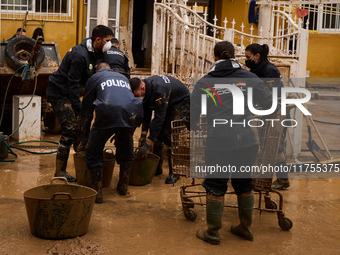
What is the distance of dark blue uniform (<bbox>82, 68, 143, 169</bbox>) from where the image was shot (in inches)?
220

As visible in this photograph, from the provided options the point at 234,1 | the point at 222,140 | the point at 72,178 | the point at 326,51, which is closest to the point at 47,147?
the point at 72,178

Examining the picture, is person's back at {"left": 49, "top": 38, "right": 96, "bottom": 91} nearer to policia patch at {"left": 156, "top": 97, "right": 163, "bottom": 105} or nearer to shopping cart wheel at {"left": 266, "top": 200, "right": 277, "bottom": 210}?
policia patch at {"left": 156, "top": 97, "right": 163, "bottom": 105}

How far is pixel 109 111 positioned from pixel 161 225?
1538 mm

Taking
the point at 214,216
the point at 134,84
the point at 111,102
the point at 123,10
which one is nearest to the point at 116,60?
the point at 134,84

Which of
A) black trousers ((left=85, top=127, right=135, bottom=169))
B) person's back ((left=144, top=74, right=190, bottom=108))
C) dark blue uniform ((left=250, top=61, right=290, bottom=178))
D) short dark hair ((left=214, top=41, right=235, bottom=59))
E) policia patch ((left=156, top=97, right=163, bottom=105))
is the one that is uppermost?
short dark hair ((left=214, top=41, right=235, bottom=59))

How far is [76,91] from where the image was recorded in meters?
6.61

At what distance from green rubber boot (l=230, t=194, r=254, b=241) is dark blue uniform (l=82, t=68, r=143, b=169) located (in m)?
1.77

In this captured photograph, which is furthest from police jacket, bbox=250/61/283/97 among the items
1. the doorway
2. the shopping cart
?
the doorway

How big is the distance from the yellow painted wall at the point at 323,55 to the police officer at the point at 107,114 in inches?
594

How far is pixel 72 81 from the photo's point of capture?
6484 mm

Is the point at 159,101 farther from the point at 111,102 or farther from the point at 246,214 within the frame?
the point at 246,214

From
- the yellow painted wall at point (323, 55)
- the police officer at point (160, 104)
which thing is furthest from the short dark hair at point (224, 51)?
the yellow painted wall at point (323, 55)

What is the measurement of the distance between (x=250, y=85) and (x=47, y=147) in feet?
17.7

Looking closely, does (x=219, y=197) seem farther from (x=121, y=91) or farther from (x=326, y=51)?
(x=326, y=51)
